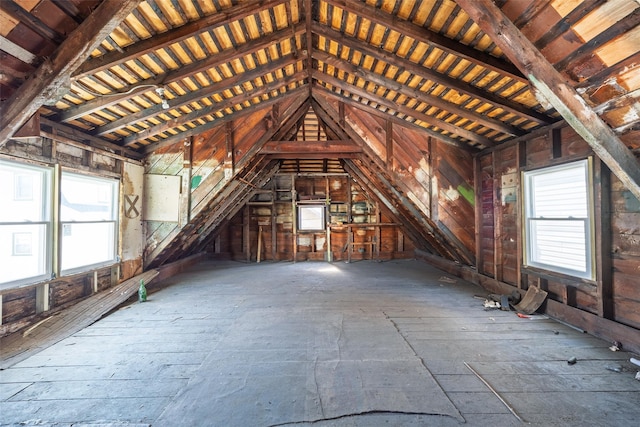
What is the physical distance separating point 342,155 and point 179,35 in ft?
11.1

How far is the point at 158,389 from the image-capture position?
6.30 ft

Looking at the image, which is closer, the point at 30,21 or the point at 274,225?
the point at 30,21

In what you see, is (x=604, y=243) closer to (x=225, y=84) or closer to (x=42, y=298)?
(x=225, y=84)

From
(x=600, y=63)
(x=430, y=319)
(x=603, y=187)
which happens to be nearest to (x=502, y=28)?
(x=600, y=63)

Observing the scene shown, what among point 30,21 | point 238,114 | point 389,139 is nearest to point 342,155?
point 389,139

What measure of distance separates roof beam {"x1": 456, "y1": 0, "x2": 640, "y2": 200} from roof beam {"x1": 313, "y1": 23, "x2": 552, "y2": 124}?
43.0 inches

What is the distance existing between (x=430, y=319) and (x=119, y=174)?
518cm

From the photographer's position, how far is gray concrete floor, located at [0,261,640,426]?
1.67 metres

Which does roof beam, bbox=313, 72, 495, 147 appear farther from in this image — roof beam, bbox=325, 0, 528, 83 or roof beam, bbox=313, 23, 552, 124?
roof beam, bbox=325, 0, 528, 83

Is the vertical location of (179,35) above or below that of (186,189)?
above

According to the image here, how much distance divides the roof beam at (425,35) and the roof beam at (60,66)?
178 centimetres

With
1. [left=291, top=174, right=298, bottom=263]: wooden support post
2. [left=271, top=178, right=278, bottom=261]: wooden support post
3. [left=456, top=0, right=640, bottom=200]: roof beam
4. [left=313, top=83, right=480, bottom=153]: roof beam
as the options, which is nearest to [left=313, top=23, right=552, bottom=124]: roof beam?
[left=456, top=0, right=640, bottom=200]: roof beam

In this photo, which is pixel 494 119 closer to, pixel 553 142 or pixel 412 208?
pixel 553 142

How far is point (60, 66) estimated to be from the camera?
5.96 feet
